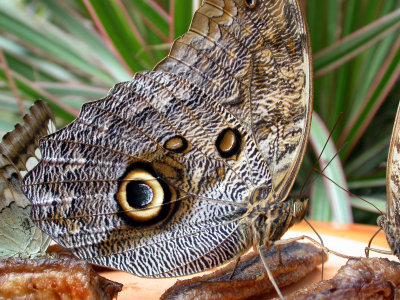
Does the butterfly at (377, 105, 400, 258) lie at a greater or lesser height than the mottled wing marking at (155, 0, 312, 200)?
lesser

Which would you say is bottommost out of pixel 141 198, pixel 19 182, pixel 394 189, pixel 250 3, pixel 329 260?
pixel 329 260

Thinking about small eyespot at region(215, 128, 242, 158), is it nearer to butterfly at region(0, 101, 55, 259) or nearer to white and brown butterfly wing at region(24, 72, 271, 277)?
white and brown butterfly wing at region(24, 72, 271, 277)

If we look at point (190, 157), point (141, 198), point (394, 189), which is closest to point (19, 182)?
point (141, 198)

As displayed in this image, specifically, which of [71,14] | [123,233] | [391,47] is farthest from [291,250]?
[71,14]

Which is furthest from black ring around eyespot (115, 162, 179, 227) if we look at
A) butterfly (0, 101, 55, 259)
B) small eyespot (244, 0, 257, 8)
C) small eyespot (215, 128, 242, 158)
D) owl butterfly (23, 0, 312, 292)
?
small eyespot (244, 0, 257, 8)

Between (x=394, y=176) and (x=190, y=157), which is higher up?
(x=190, y=157)

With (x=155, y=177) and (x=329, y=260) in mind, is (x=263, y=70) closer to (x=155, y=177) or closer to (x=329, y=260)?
(x=155, y=177)

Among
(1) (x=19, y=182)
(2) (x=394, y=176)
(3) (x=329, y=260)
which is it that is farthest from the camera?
(3) (x=329, y=260)
